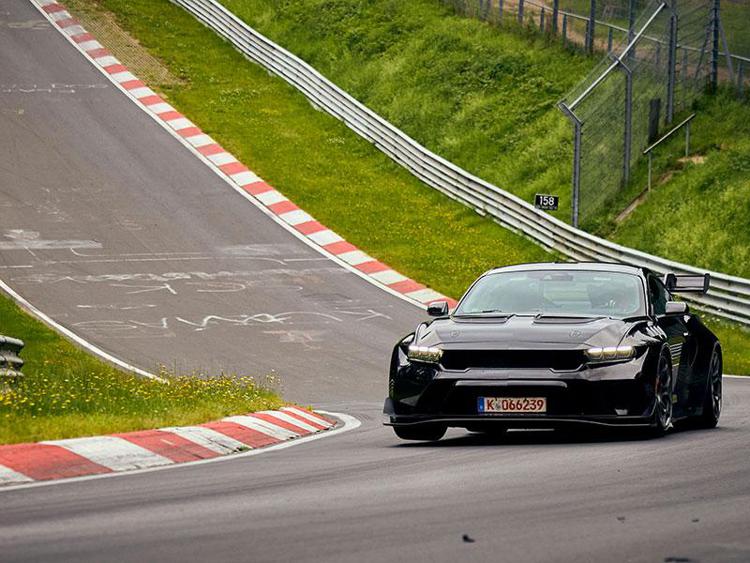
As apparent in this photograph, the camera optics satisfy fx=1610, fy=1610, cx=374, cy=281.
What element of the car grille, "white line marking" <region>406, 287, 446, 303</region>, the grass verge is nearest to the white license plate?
the car grille

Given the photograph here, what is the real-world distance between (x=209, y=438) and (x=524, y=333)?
236 cm

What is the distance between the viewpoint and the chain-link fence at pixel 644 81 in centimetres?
2977

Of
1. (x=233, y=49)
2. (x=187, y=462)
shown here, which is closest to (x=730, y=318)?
(x=187, y=462)

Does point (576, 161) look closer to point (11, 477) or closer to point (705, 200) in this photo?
point (705, 200)

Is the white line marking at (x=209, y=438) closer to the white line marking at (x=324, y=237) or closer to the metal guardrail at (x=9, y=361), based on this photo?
the metal guardrail at (x=9, y=361)

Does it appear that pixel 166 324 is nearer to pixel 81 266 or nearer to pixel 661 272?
pixel 81 266

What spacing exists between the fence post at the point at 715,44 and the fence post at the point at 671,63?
96cm

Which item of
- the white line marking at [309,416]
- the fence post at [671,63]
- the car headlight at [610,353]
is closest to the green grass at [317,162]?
the fence post at [671,63]

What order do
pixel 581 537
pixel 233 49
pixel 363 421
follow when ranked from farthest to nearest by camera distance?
pixel 233 49 < pixel 363 421 < pixel 581 537

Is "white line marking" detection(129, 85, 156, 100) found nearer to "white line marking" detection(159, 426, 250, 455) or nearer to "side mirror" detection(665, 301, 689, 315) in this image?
"side mirror" detection(665, 301, 689, 315)

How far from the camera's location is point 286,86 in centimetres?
4369

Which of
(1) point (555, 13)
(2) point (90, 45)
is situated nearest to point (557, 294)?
(1) point (555, 13)

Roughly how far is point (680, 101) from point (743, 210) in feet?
17.6

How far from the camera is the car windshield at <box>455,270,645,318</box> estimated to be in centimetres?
1241
